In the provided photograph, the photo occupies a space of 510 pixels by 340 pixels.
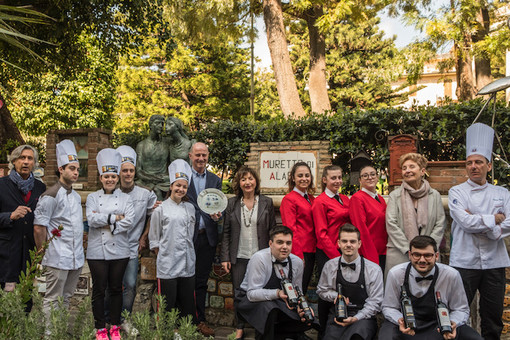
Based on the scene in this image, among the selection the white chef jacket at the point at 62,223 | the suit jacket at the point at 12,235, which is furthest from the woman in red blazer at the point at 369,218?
the suit jacket at the point at 12,235

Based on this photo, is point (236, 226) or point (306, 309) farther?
point (236, 226)

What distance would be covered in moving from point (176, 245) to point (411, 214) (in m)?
2.09

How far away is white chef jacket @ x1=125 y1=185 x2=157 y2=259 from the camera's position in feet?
13.1

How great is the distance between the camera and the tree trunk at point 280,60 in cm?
953

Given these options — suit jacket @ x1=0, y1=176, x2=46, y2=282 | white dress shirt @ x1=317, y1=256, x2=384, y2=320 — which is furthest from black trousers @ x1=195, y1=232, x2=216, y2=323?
suit jacket @ x1=0, y1=176, x2=46, y2=282

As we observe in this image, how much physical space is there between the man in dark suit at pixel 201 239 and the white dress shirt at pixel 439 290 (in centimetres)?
173

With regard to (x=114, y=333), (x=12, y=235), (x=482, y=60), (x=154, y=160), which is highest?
(x=482, y=60)

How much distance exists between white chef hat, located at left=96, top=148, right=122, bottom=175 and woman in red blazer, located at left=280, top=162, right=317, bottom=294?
1628 mm

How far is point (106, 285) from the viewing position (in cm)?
381

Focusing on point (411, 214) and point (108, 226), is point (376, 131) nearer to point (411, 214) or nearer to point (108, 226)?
point (411, 214)

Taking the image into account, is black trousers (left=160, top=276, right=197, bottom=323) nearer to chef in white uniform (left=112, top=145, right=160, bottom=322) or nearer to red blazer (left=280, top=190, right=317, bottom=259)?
chef in white uniform (left=112, top=145, right=160, bottom=322)

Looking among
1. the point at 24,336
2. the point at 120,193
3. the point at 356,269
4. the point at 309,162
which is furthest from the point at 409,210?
the point at 24,336

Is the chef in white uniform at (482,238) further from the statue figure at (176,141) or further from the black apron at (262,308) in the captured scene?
the statue figure at (176,141)

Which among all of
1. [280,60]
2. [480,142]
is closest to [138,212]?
[480,142]
